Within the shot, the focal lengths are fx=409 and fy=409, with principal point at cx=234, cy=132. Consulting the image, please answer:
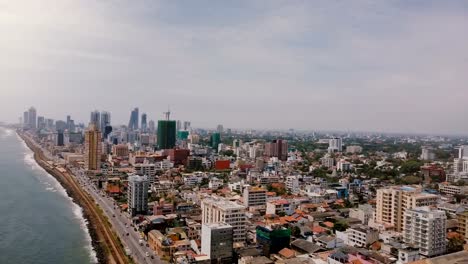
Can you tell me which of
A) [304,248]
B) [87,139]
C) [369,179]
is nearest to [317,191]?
[369,179]

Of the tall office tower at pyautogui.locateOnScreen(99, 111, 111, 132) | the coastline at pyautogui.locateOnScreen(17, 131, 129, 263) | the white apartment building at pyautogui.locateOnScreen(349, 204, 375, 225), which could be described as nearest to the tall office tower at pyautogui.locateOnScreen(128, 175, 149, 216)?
the coastline at pyautogui.locateOnScreen(17, 131, 129, 263)

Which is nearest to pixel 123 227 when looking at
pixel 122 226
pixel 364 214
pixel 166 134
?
pixel 122 226

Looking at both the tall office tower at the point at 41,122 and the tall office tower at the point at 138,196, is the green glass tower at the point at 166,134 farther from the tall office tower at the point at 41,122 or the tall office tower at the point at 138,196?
the tall office tower at the point at 41,122

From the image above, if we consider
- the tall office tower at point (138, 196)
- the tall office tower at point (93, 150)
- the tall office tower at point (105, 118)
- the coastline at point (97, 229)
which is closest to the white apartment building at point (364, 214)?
the tall office tower at point (138, 196)

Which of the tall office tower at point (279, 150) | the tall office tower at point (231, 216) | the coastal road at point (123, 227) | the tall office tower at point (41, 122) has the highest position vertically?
the tall office tower at point (41, 122)

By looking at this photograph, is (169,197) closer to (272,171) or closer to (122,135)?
(272,171)

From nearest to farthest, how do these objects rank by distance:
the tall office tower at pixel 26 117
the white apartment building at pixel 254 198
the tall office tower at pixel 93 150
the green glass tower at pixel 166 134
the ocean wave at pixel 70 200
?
the ocean wave at pixel 70 200
the white apartment building at pixel 254 198
the tall office tower at pixel 93 150
the green glass tower at pixel 166 134
the tall office tower at pixel 26 117

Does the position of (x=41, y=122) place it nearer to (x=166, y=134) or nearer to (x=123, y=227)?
(x=166, y=134)
